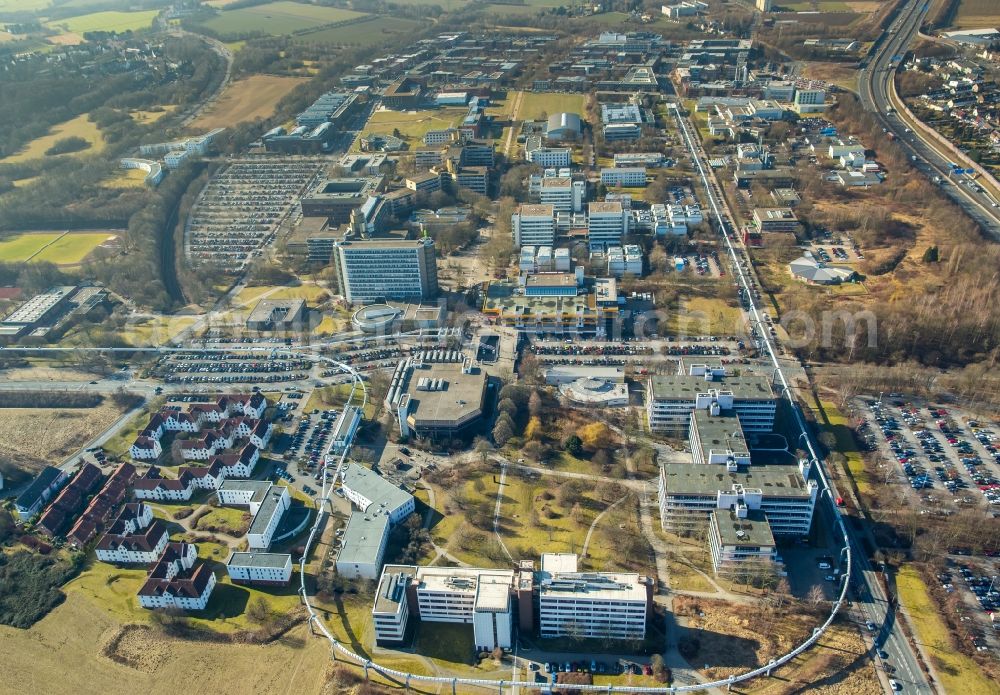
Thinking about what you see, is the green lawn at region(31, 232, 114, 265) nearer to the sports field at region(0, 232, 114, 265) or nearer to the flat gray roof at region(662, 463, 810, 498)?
the sports field at region(0, 232, 114, 265)

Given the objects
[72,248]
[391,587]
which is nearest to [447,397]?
[391,587]

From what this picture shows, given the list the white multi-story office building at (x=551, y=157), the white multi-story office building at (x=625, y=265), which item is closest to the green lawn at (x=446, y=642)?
the white multi-story office building at (x=625, y=265)

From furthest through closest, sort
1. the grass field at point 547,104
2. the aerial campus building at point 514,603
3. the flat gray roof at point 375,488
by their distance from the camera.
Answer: the grass field at point 547,104
the flat gray roof at point 375,488
the aerial campus building at point 514,603

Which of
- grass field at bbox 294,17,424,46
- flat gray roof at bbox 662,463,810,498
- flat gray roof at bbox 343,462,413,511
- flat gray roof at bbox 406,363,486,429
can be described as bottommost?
flat gray roof at bbox 343,462,413,511

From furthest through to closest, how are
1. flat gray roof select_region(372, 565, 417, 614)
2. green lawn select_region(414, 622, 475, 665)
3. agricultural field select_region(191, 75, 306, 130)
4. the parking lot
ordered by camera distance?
agricultural field select_region(191, 75, 306, 130), the parking lot, green lawn select_region(414, 622, 475, 665), flat gray roof select_region(372, 565, 417, 614)

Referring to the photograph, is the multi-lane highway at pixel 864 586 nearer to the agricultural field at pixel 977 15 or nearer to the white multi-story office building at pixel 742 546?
the white multi-story office building at pixel 742 546

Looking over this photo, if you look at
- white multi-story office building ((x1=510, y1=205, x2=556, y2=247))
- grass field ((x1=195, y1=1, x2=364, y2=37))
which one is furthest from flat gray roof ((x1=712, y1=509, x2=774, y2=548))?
grass field ((x1=195, y1=1, x2=364, y2=37))
